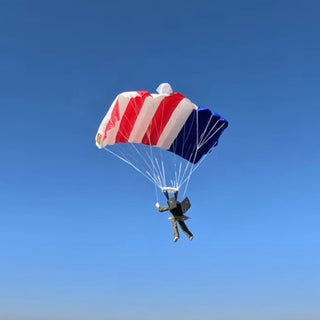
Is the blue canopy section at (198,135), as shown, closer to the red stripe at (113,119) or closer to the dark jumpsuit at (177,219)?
the dark jumpsuit at (177,219)

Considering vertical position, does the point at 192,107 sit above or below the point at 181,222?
above

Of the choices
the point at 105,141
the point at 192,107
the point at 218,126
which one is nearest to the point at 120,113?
the point at 105,141

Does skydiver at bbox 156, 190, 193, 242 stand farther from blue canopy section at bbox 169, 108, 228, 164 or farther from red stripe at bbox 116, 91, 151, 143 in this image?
red stripe at bbox 116, 91, 151, 143

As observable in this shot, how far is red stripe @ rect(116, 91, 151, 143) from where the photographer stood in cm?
1463

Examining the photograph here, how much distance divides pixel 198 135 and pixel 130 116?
2.71 metres

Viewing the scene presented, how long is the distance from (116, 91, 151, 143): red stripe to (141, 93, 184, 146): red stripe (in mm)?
680

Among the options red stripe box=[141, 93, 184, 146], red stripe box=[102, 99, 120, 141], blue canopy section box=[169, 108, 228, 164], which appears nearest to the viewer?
red stripe box=[102, 99, 120, 141]

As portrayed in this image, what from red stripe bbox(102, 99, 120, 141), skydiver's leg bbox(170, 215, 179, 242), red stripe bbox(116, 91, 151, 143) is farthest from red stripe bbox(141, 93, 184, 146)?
skydiver's leg bbox(170, 215, 179, 242)

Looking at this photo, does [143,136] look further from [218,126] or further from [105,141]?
[218,126]

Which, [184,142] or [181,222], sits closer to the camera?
[181,222]

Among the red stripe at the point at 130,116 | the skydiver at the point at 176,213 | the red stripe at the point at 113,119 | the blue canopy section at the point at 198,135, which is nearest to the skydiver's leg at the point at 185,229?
the skydiver at the point at 176,213

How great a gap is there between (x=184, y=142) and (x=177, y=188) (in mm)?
2680

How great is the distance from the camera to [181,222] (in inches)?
573

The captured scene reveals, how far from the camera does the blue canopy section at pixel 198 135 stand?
15.6 meters
